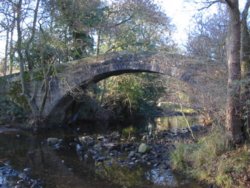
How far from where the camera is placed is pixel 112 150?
12.3 meters

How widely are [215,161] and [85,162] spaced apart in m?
4.07

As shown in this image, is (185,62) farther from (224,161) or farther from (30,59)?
(30,59)

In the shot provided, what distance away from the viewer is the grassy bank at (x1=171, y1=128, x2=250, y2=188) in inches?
291

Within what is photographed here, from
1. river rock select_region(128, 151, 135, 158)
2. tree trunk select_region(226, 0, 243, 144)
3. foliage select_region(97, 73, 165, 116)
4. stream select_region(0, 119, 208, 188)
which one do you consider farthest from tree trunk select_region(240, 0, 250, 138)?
foliage select_region(97, 73, 165, 116)

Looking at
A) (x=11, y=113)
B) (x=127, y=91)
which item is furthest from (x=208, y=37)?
(x=11, y=113)

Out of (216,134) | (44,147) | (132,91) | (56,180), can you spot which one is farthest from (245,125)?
(132,91)

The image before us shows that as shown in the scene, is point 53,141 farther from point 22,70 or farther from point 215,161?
point 215,161

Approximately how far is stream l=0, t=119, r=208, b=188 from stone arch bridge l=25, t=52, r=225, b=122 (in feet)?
8.06

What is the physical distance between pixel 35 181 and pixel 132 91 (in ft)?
42.9

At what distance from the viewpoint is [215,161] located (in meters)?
8.26

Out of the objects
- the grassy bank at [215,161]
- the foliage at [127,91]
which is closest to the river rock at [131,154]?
the grassy bank at [215,161]

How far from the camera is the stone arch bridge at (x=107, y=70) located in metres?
12.6

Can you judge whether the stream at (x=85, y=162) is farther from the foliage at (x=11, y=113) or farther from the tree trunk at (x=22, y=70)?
the foliage at (x=11, y=113)

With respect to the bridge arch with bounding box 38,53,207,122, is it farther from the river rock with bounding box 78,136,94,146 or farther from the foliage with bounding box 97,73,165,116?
the foliage with bounding box 97,73,165,116
